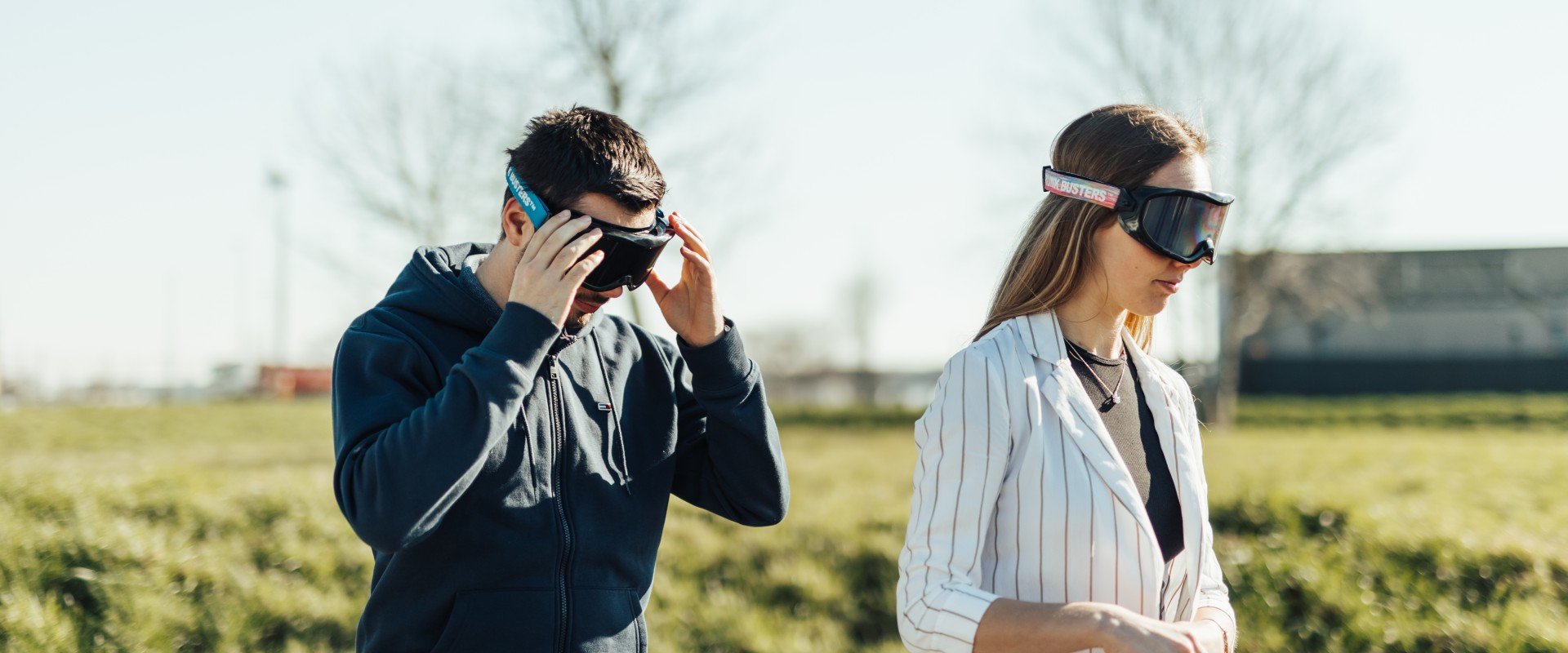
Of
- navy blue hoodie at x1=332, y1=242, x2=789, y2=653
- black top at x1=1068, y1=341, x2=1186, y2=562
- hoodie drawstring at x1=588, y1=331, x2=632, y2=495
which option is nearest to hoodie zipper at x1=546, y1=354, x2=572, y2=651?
navy blue hoodie at x1=332, y1=242, x2=789, y2=653

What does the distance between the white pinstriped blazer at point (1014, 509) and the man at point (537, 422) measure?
27.0 inches

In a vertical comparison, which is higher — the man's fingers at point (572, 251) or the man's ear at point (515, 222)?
the man's ear at point (515, 222)

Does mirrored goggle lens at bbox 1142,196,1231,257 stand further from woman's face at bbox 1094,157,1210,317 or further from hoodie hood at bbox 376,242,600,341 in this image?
hoodie hood at bbox 376,242,600,341

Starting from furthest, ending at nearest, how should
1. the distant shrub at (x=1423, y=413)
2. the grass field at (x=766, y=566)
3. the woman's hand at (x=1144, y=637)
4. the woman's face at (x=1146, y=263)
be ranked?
the distant shrub at (x=1423, y=413), the grass field at (x=766, y=566), the woman's face at (x=1146, y=263), the woman's hand at (x=1144, y=637)

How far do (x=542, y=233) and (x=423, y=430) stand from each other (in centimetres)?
49

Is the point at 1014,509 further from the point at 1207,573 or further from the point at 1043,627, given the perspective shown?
the point at 1207,573

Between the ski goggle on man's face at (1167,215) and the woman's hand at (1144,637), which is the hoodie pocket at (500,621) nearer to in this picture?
the woman's hand at (1144,637)

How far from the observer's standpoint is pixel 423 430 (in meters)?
2.33

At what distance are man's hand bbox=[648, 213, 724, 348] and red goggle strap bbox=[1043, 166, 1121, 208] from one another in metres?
0.80

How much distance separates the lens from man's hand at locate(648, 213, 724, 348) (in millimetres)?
2756

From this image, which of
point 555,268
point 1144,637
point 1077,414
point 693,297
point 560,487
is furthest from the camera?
point 693,297

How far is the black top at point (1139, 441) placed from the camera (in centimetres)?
245

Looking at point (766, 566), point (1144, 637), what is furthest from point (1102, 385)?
point (766, 566)

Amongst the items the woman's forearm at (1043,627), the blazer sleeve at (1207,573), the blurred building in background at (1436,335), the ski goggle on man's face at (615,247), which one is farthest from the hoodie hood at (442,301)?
the blurred building in background at (1436,335)
